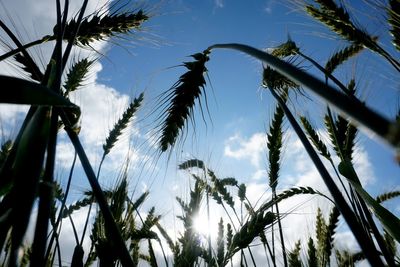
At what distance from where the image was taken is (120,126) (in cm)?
295

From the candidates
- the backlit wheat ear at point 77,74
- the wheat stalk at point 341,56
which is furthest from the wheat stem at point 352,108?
the wheat stalk at point 341,56

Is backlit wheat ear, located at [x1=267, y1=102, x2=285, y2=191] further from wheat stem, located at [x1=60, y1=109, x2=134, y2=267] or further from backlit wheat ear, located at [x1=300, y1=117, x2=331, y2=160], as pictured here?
wheat stem, located at [x1=60, y1=109, x2=134, y2=267]

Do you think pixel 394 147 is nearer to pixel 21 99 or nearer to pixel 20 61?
pixel 21 99

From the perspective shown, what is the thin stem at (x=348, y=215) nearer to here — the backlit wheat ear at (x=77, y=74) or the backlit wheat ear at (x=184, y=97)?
the backlit wheat ear at (x=184, y=97)

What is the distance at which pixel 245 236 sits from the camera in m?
1.95

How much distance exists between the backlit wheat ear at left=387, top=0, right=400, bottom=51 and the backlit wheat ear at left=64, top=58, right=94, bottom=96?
172 centimetres

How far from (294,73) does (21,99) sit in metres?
0.39

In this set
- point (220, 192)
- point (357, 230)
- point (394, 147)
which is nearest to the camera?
point (394, 147)

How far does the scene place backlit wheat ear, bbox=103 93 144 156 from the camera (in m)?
2.84

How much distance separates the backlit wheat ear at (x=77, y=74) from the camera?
83.7 inches

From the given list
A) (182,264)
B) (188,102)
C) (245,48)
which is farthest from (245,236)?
(245,48)

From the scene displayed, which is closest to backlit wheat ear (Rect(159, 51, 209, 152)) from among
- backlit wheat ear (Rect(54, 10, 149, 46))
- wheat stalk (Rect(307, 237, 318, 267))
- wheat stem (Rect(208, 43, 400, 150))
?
backlit wheat ear (Rect(54, 10, 149, 46))

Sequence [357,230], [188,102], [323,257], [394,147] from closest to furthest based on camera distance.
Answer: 1. [394,147]
2. [357,230]
3. [188,102]
4. [323,257]

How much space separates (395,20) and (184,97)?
3.28 ft
